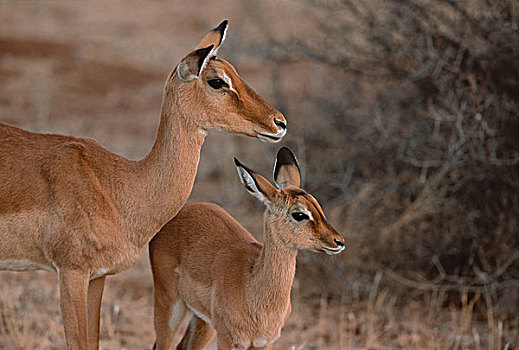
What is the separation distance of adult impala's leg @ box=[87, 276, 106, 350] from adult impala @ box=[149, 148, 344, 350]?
1.63 feet

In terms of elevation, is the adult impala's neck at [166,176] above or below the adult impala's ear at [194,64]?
below

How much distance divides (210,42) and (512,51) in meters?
3.99

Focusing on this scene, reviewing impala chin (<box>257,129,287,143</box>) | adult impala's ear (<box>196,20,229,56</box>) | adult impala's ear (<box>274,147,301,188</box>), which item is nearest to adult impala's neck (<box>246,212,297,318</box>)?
adult impala's ear (<box>274,147,301,188</box>)

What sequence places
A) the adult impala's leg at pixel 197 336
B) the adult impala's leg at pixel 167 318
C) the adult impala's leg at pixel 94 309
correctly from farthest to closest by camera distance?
the adult impala's leg at pixel 197 336 → the adult impala's leg at pixel 167 318 → the adult impala's leg at pixel 94 309

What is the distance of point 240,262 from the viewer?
5.38 metres

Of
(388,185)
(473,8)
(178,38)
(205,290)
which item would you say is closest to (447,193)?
(388,185)

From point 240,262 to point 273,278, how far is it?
339 mm

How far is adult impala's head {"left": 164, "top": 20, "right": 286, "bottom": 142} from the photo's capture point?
188 inches

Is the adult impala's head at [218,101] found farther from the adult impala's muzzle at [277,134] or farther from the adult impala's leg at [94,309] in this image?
the adult impala's leg at [94,309]

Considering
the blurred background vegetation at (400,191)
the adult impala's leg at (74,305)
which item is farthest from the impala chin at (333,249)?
the blurred background vegetation at (400,191)

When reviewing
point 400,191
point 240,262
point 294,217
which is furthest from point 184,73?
point 400,191

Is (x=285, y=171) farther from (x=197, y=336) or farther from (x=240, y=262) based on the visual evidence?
(x=197, y=336)

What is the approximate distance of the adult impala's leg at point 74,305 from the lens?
4.69 meters

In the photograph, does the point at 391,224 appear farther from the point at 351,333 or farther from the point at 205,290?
the point at 205,290
